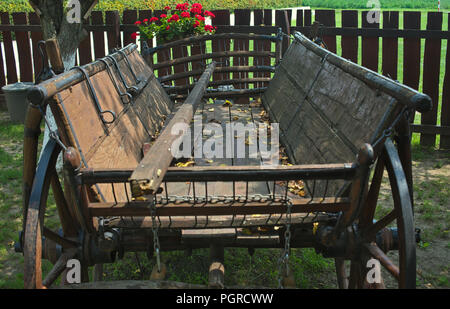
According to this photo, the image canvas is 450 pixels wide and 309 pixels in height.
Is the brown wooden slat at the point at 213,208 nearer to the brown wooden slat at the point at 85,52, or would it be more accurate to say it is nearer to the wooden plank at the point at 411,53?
the wooden plank at the point at 411,53

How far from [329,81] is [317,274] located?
1.59 m

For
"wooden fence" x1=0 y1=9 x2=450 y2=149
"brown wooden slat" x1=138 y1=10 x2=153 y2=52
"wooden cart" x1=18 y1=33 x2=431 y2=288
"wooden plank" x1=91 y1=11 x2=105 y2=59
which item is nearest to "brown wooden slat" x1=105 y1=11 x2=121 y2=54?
"wooden fence" x1=0 y1=9 x2=450 y2=149

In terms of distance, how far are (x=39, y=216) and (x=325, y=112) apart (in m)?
1.91

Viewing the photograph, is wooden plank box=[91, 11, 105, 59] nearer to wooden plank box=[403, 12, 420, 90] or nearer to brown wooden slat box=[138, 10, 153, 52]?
brown wooden slat box=[138, 10, 153, 52]

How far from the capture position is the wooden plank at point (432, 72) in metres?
6.80

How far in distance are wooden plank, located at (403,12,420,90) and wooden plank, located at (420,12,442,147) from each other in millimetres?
141

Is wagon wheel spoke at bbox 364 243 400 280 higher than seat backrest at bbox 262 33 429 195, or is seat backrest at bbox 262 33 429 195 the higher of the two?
seat backrest at bbox 262 33 429 195

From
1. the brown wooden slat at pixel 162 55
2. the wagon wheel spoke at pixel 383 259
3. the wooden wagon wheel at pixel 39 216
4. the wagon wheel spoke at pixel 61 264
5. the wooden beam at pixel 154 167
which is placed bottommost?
the wagon wheel spoke at pixel 61 264

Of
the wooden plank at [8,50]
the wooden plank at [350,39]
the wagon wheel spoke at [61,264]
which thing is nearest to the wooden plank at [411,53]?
the wooden plank at [350,39]

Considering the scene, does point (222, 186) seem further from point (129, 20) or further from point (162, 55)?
point (129, 20)

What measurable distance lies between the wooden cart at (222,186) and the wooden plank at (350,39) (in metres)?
4.10

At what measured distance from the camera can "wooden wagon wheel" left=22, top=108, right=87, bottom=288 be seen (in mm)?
2150

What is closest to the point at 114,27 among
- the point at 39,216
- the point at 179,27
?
the point at 179,27

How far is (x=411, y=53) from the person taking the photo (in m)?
7.04
